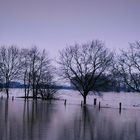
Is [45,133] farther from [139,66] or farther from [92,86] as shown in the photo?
[92,86]

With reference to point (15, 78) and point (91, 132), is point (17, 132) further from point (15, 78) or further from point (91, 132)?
point (15, 78)

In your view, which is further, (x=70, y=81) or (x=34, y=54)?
(x=34, y=54)

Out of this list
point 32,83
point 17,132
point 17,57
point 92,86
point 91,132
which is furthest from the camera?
point 17,57

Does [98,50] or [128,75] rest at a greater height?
[98,50]

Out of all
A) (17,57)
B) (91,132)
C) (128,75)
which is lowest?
(91,132)

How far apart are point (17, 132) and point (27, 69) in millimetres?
55495

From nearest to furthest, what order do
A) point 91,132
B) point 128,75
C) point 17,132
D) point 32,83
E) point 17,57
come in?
1. point 17,132
2. point 91,132
3. point 128,75
4. point 32,83
5. point 17,57

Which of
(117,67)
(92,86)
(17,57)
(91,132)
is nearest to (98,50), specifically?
(92,86)

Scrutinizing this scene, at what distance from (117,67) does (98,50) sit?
16115 mm

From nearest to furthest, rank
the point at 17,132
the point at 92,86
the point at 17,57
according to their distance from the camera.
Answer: the point at 17,132 → the point at 92,86 → the point at 17,57

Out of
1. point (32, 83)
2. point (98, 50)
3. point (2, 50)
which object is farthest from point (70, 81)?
point (2, 50)

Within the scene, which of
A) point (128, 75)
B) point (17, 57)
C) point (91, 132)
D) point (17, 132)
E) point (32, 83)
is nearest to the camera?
point (17, 132)

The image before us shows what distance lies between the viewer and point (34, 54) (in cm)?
7088

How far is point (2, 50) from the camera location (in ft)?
243
